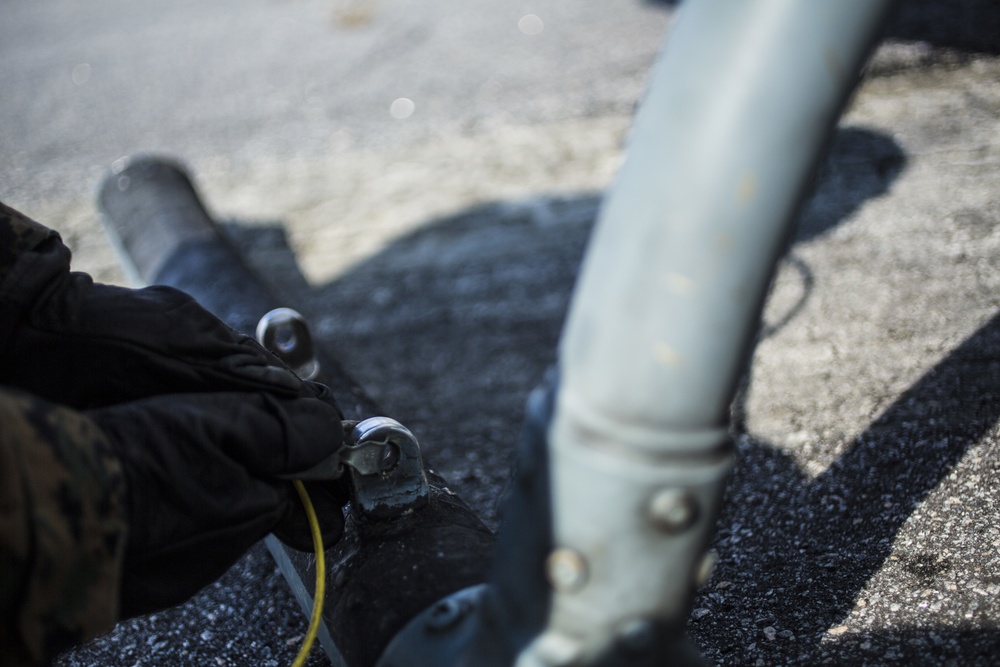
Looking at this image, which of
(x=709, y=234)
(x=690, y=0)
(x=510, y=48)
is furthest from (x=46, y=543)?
(x=510, y=48)

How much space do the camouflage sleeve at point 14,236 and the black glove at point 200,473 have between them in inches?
11.8

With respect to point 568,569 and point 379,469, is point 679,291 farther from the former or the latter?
point 379,469

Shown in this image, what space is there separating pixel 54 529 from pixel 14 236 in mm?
509

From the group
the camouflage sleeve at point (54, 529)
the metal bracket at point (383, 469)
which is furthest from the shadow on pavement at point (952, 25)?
the camouflage sleeve at point (54, 529)

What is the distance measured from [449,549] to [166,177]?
2.07 meters

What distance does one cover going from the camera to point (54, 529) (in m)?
0.82

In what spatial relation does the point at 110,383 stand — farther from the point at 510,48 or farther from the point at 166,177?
the point at 510,48

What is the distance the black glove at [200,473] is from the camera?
0.97m

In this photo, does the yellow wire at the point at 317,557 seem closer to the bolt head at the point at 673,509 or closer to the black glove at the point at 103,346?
the black glove at the point at 103,346

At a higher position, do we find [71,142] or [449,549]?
[449,549]

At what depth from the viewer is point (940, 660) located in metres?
1.30

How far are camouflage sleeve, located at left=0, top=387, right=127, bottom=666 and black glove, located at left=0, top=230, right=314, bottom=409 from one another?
205mm

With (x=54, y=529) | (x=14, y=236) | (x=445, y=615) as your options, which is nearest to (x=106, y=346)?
(x=14, y=236)

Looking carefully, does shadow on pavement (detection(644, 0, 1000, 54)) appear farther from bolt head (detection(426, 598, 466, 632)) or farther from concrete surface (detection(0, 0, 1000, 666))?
bolt head (detection(426, 598, 466, 632))
